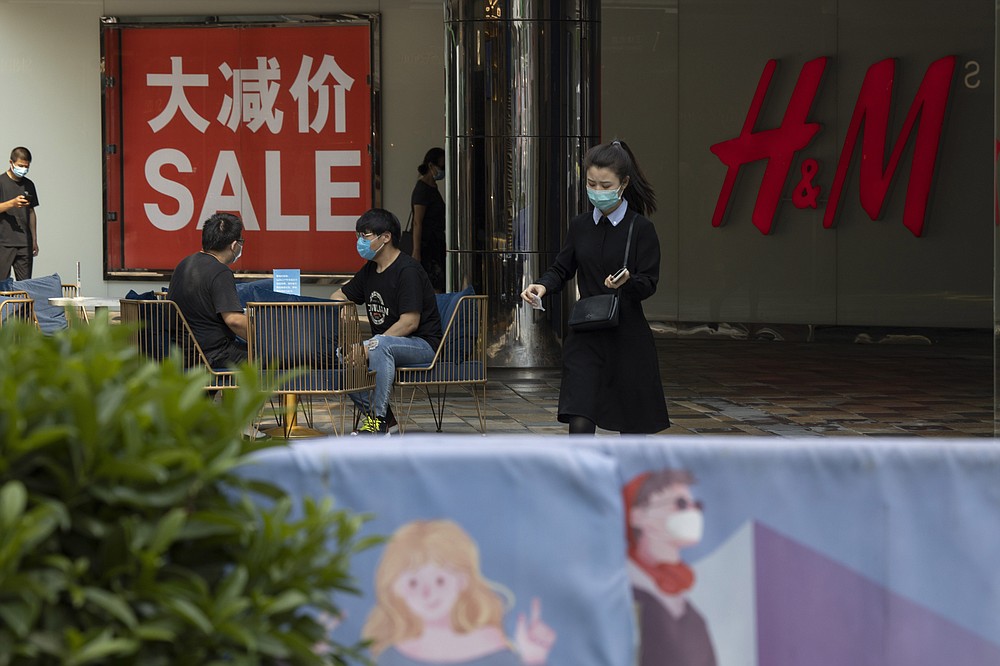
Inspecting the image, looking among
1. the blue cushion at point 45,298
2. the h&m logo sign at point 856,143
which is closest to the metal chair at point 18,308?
the blue cushion at point 45,298

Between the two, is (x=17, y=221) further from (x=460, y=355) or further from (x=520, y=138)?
(x=460, y=355)

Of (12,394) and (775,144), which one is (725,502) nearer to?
(12,394)

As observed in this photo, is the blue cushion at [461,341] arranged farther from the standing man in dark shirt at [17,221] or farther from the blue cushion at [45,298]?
the standing man in dark shirt at [17,221]

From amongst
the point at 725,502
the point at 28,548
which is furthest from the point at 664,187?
the point at 28,548

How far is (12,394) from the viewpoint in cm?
211

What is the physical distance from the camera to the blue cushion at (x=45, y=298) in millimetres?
9742

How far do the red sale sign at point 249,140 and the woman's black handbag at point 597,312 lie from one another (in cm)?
966

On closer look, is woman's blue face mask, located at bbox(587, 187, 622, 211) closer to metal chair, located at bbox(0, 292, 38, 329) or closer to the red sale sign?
metal chair, located at bbox(0, 292, 38, 329)

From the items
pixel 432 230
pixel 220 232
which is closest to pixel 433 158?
pixel 432 230

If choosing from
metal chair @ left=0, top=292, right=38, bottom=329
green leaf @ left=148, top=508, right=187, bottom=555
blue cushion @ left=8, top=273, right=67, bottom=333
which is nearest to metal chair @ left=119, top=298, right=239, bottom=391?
metal chair @ left=0, top=292, right=38, bottom=329

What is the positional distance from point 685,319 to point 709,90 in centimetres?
251

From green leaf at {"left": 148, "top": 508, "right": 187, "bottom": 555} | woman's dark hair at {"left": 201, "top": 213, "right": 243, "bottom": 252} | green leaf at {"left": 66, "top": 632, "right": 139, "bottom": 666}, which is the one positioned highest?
woman's dark hair at {"left": 201, "top": 213, "right": 243, "bottom": 252}

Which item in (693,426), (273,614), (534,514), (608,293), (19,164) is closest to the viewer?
(273,614)

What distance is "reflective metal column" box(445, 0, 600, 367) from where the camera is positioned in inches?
447
